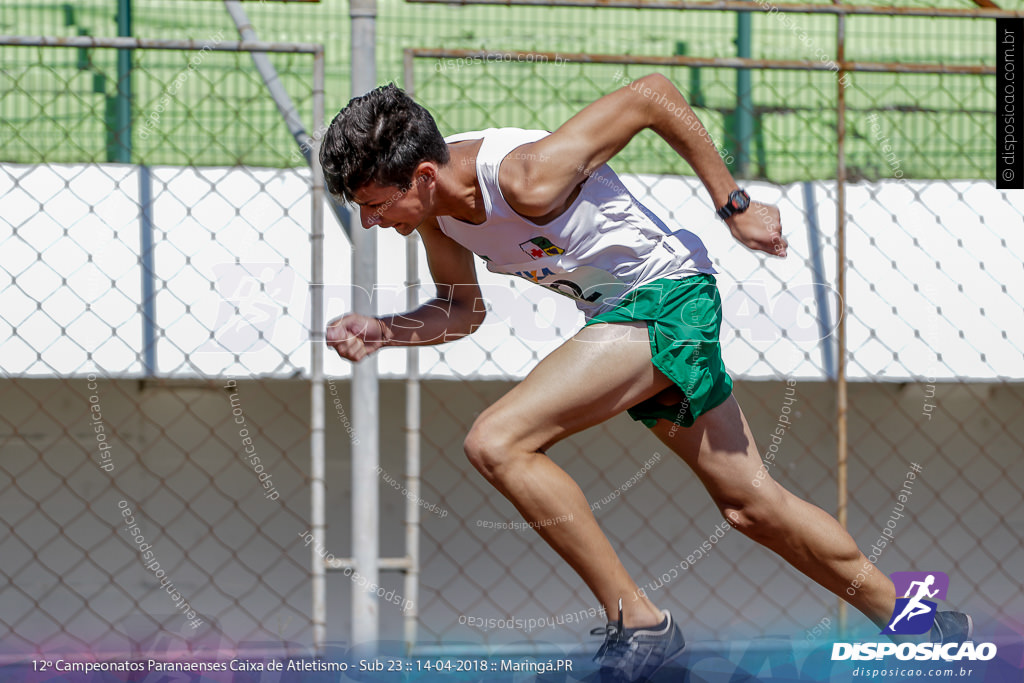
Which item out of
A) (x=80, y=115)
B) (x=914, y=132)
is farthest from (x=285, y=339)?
(x=914, y=132)

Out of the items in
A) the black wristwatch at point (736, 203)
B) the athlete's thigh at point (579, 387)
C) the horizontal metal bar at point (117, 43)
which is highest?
the horizontal metal bar at point (117, 43)

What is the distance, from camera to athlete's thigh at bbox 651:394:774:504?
1453 mm

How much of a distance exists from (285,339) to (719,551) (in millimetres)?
1622

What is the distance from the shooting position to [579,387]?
1320 mm

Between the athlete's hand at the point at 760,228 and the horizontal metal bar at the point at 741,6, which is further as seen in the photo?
the horizontal metal bar at the point at 741,6

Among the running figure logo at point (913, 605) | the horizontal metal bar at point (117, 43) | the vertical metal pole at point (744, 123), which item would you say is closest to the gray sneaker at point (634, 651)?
the running figure logo at point (913, 605)

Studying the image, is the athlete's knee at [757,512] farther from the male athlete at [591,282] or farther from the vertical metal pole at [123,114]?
the vertical metal pole at [123,114]

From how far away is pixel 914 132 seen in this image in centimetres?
261

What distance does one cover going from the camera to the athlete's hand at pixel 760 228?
134cm

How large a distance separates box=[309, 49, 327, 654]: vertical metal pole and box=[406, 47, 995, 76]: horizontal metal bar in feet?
0.76

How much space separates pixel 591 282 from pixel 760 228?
0.91 ft

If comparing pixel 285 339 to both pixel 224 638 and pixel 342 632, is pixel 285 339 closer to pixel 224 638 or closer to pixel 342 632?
pixel 224 638

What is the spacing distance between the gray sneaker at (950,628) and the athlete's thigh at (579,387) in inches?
30.1

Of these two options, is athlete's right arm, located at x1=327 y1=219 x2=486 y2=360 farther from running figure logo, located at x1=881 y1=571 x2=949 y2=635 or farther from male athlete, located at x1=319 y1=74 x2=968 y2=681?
running figure logo, located at x1=881 y1=571 x2=949 y2=635
